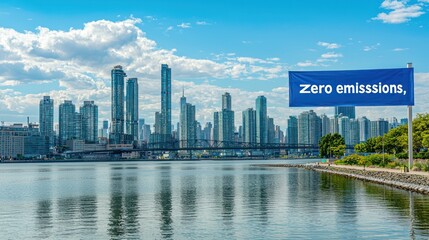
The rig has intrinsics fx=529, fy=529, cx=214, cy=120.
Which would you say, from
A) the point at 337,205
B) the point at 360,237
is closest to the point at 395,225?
the point at 360,237

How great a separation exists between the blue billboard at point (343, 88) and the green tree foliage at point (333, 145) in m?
108

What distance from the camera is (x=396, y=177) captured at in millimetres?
65938

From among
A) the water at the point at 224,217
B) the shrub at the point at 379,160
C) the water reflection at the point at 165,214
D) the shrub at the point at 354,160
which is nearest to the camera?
the water at the point at 224,217

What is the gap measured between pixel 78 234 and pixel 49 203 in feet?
70.9

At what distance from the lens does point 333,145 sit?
159250mm

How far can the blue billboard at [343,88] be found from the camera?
45938mm

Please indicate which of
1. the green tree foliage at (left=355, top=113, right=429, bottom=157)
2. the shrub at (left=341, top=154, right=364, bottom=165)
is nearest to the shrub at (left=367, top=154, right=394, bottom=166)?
the green tree foliage at (left=355, top=113, right=429, bottom=157)

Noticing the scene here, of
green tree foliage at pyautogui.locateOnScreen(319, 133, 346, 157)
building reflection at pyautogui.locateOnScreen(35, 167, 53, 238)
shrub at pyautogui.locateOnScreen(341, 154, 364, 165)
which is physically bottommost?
building reflection at pyautogui.locateOnScreen(35, 167, 53, 238)

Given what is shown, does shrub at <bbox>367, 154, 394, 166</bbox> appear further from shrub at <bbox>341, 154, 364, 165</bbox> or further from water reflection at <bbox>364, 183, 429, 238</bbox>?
water reflection at <bbox>364, 183, 429, 238</bbox>

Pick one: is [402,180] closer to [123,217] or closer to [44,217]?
[123,217]

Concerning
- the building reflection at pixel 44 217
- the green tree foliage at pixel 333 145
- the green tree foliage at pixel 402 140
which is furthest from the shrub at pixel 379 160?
the building reflection at pixel 44 217

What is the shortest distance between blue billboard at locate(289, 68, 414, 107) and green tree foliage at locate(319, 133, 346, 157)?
108 m

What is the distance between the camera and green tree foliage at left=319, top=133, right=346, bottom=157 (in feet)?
506

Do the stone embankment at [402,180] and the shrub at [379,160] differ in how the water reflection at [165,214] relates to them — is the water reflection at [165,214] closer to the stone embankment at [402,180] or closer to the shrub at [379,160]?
the stone embankment at [402,180]
